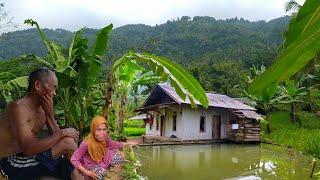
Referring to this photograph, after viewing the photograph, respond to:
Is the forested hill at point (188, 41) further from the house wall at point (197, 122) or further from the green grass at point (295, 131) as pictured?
the house wall at point (197, 122)

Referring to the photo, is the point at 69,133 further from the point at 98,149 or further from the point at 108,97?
the point at 108,97

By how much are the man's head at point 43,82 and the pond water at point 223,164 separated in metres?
9.21

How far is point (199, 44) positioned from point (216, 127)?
34.0 metres

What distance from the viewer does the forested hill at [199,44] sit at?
38.9 m

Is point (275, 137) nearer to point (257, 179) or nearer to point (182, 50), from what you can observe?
point (257, 179)

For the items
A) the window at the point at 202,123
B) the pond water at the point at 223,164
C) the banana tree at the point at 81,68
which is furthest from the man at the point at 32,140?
the window at the point at 202,123

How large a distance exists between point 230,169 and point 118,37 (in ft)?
158

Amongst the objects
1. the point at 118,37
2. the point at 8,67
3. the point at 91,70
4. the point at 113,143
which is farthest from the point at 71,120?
the point at 118,37

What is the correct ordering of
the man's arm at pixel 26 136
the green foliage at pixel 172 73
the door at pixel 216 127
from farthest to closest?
1. the door at pixel 216 127
2. the green foliage at pixel 172 73
3. the man's arm at pixel 26 136

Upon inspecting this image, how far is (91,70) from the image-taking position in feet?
23.7

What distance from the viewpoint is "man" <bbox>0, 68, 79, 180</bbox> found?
→ 1.77 meters

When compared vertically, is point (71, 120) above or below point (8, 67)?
below

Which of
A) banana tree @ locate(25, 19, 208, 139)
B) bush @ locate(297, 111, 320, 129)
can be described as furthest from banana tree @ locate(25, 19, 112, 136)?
bush @ locate(297, 111, 320, 129)

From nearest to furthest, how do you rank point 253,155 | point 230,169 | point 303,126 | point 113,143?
1. point 113,143
2. point 230,169
3. point 253,155
4. point 303,126
